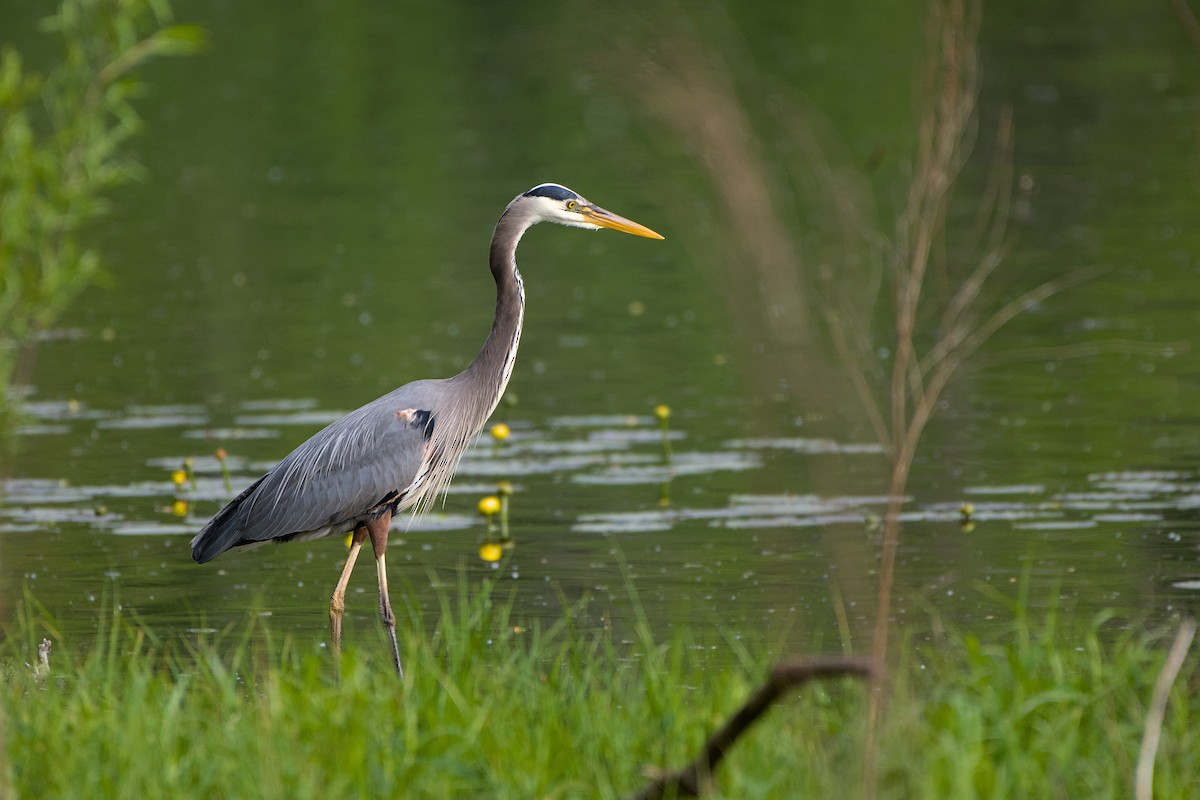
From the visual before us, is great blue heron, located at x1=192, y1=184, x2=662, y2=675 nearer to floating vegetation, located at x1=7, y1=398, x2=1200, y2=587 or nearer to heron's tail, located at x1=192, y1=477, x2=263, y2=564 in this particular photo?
heron's tail, located at x1=192, y1=477, x2=263, y2=564

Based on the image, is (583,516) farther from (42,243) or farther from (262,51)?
(262,51)

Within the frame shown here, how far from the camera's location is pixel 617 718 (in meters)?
4.95

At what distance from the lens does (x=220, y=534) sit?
7.30 m

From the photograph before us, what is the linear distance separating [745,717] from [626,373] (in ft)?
27.0

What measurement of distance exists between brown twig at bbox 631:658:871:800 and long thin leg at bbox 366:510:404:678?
7.76 feet

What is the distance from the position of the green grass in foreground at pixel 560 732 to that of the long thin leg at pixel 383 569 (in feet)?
4.37

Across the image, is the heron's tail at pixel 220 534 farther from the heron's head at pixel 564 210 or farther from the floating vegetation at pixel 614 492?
the heron's head at pixel 564 210

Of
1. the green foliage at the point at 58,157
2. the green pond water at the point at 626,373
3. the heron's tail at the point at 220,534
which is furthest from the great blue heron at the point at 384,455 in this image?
the green foliage at the point at 58,157

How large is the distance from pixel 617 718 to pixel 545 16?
91.2 feet

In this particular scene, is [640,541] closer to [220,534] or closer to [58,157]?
[220,534]

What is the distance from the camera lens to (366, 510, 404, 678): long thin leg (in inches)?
268

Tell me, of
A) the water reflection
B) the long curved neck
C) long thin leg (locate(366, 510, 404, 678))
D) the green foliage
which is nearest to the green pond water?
the water reflection

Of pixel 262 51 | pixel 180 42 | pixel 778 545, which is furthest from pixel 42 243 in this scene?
pixel 262 51

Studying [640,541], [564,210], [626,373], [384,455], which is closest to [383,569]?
[384,455]
